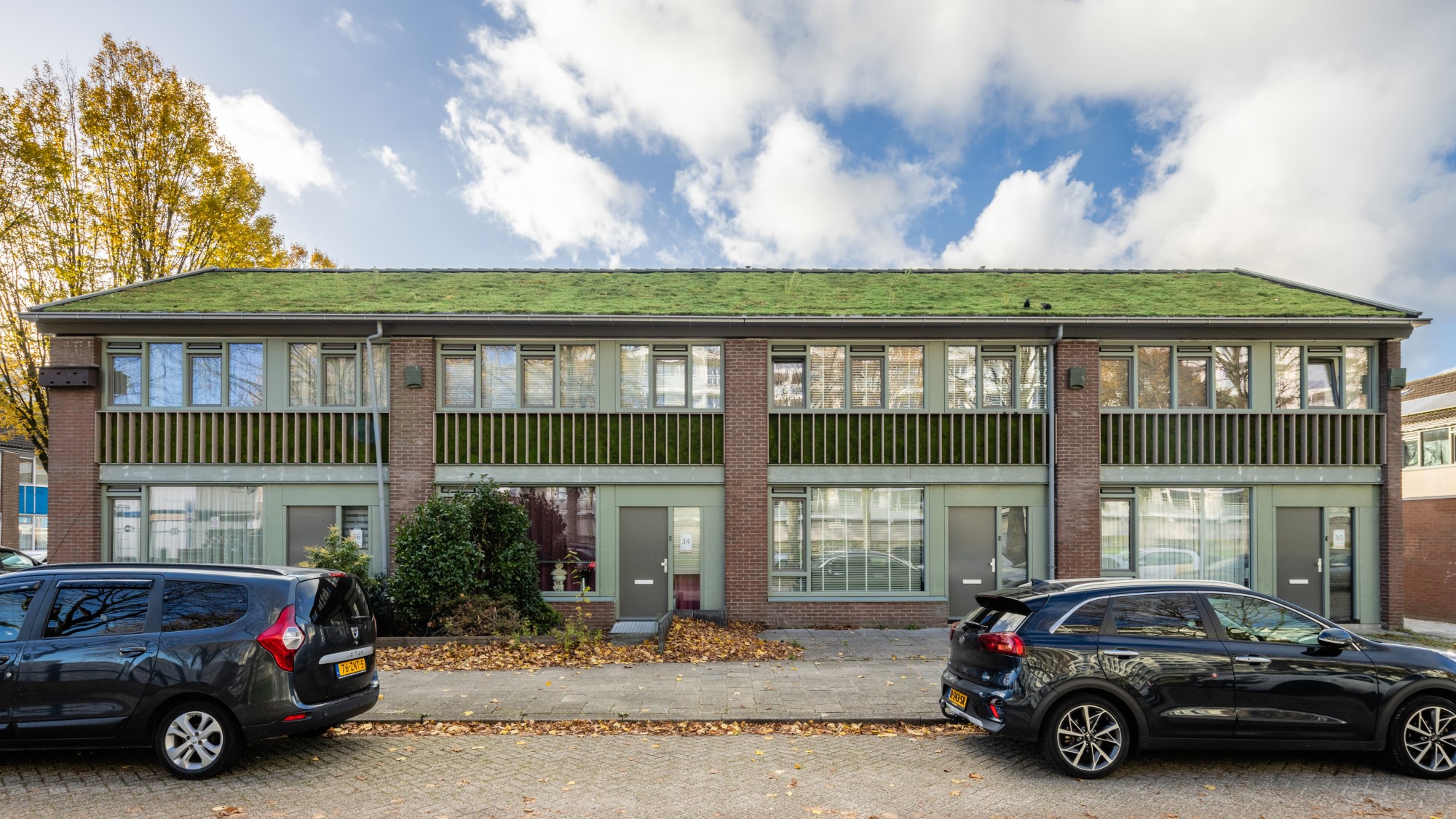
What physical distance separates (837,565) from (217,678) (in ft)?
31.6

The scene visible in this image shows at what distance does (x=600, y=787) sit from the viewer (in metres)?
→ 5.99

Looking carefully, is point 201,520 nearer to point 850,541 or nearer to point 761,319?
point 761,319

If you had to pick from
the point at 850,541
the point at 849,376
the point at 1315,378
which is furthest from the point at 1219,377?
the point at 850,541

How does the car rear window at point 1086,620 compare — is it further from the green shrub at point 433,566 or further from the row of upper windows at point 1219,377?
the green shrub at point 433,566

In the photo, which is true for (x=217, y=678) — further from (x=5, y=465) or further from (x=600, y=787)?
(x=5, y=465)

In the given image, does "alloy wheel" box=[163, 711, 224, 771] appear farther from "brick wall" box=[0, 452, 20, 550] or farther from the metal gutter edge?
"brick wall" box=[0, 452, 20, 550]

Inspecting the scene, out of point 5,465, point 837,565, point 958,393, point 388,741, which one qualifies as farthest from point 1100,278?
point 5,465

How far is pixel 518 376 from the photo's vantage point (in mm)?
13586

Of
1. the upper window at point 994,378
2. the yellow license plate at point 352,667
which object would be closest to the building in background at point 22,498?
the yellow license plate at point 352,667

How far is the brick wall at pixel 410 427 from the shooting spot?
43.8 ft

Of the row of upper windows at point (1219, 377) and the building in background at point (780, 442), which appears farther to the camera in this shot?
the row of upper windows at point (1219, 377)

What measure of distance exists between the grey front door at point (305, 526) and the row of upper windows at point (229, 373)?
1.82m

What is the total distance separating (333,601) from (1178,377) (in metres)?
13.6

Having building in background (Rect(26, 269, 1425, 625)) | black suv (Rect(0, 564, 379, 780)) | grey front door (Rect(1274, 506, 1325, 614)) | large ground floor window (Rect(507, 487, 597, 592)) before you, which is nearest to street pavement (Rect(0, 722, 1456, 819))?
black suv (Rect(0, 564, 379, 780))
